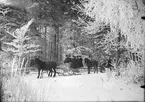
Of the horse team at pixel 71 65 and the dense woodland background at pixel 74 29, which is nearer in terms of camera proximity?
the dense woodland background at pixel 74 29

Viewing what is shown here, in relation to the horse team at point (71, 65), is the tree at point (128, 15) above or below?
above

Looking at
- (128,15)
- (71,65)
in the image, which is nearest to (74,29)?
(71,65)

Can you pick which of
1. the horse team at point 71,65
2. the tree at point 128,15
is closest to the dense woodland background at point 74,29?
the tree at point 128,15

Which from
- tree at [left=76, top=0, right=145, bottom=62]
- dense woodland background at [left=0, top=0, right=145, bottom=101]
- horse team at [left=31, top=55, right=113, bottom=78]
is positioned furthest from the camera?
horse team at [left=31, top=55, right=113, bottom=78]

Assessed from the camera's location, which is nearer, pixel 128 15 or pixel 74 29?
pixel 128 15

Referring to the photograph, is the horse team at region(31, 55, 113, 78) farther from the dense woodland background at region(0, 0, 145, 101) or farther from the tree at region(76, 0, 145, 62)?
the tree at region(76, 0, 145, 62)

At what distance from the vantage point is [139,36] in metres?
4.60

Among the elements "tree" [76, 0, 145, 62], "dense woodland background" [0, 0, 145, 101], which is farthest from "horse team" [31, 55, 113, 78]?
"tree" [76, 0, 145, 62]

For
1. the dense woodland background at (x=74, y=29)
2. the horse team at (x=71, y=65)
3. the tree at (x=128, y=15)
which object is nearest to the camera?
the tree at (x=128, y=15)

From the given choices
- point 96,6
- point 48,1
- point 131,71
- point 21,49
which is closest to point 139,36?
point 131,71

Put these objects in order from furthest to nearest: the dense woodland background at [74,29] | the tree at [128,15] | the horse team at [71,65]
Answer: the horse team at [71,65] < the dense woodland background at [74,29] < the tree at [128,15]

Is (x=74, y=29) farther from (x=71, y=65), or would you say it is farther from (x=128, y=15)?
(x=128, y=15)

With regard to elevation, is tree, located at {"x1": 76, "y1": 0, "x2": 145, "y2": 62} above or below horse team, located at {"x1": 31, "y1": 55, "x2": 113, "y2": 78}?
above

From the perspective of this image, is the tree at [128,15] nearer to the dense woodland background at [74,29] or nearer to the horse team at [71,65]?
the dense woodland background at [74,29]
